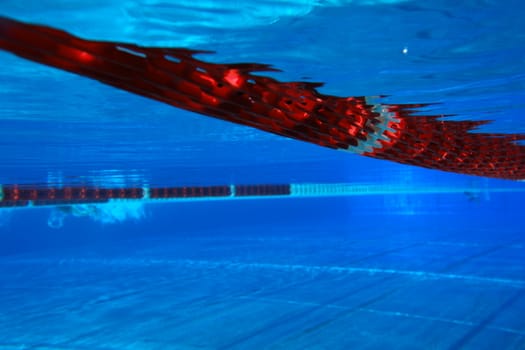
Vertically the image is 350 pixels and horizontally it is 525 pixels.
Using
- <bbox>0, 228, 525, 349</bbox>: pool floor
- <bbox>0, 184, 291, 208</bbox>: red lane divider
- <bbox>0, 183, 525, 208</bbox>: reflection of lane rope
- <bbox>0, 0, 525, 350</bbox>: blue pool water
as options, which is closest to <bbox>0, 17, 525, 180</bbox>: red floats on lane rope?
<bbox>0, 0, 525, 350</bbox>: blue pool water

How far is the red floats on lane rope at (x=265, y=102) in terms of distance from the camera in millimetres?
3408

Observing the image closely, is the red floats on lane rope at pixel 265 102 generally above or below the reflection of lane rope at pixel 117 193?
above

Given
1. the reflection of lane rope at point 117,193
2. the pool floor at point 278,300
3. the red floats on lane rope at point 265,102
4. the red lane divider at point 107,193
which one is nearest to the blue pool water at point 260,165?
the pool floor at point 278,300

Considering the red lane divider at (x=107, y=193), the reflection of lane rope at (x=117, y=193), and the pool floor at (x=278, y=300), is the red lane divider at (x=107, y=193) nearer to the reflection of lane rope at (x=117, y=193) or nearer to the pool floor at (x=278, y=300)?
the reflection of lane rope at (x=117, y=193)

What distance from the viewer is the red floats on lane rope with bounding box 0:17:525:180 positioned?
3.41m

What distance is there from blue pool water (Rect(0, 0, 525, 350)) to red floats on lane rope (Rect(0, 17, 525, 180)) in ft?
1.00

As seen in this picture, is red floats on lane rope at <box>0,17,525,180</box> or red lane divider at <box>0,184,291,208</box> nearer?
red floats on lane rope at <box>0,17,525,180</box>

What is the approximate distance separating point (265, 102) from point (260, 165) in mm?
14299

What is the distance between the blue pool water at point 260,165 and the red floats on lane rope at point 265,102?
1.00ft

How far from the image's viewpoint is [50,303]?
10383mm

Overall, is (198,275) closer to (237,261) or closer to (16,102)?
(237,261)

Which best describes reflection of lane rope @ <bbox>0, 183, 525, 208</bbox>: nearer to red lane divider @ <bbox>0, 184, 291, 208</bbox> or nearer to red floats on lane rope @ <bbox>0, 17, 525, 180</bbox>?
red lane divider @ <bbox>0, 184, 291, 208</bbox>

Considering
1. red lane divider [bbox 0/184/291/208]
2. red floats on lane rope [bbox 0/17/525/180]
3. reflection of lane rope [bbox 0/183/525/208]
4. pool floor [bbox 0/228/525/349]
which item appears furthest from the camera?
reflection of lane rope [bbox 0/183/525/208]

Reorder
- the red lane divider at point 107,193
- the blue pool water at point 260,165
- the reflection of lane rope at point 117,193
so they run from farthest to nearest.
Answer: the reflection of lane rope at point 117,193 → the red lane divider at point 107,193 → the blue pool water at point 260,165
